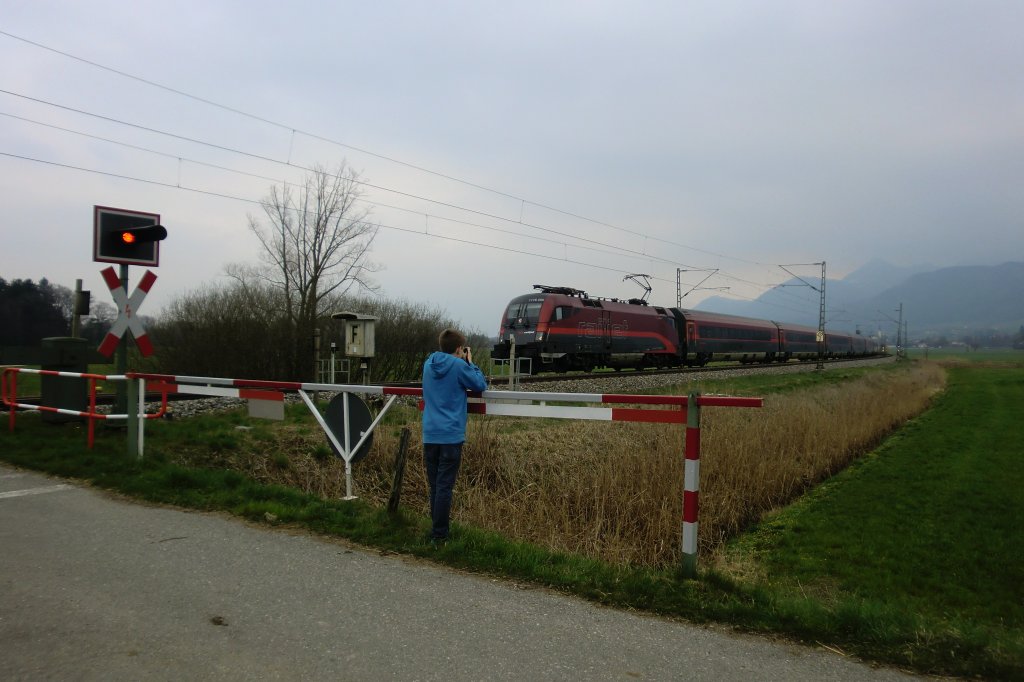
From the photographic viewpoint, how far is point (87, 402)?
10336 mm

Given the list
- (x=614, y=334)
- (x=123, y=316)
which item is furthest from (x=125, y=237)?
(x=614, y=334)

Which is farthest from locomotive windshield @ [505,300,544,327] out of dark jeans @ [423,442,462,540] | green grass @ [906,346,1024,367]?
green grass @ [906,346,1024,367]

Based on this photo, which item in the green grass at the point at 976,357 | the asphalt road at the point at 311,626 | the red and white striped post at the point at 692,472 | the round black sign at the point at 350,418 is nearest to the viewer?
the asphalt road at the point at 311,626

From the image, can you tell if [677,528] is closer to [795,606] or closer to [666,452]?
[666,452]

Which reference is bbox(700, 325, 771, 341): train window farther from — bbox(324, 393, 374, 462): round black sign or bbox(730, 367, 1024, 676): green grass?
bbox(324, 393, 374, 462): round black sign

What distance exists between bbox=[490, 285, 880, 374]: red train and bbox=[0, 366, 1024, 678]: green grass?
12411 mm

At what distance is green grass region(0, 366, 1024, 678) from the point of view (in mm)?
3834

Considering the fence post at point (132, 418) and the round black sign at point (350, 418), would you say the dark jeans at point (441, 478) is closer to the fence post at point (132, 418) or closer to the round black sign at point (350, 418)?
the round black sign at point (350, 418)

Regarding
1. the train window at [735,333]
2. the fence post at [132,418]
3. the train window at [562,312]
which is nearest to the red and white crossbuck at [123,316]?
the fence post at [132,418]

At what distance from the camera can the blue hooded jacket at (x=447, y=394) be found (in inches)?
211

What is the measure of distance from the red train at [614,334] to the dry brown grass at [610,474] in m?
11.2

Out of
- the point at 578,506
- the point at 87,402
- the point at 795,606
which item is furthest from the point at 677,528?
the point at 87,402

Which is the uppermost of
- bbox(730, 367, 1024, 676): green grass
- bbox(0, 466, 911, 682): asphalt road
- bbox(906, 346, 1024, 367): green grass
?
bbox(906, 346, 1024, 367): green grass

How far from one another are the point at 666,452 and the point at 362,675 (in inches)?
243
